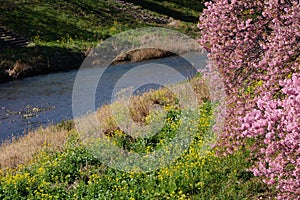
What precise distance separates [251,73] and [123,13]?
41031 millimetres

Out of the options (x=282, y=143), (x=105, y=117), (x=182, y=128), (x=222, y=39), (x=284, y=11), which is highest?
(x=284, y=11)

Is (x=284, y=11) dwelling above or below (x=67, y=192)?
above

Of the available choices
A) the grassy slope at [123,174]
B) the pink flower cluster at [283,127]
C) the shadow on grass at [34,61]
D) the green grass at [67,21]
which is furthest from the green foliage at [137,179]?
the green grass at [67,21]

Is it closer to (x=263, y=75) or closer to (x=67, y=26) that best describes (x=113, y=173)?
(x=263, y=75)

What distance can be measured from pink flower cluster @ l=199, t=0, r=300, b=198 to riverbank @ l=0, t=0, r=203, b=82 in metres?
22.3

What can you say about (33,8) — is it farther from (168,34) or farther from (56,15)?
(168,34)

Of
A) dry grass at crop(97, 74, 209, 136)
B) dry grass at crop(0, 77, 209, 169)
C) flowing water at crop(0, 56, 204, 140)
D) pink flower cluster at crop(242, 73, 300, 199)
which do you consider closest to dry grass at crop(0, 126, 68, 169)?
dry grass at crop(0, 77, 209, 169)

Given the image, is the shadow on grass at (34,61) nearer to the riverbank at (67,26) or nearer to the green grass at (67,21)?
the riverbank at (67,26)

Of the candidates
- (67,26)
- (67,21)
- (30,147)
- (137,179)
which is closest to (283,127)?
(137,179)

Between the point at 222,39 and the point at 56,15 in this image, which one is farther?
the point at 56,15

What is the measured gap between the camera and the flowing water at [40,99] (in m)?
20.3

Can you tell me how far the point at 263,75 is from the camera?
25.1 ft

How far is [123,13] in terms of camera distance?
4788cm

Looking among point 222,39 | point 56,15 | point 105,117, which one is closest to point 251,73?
point 222,39
